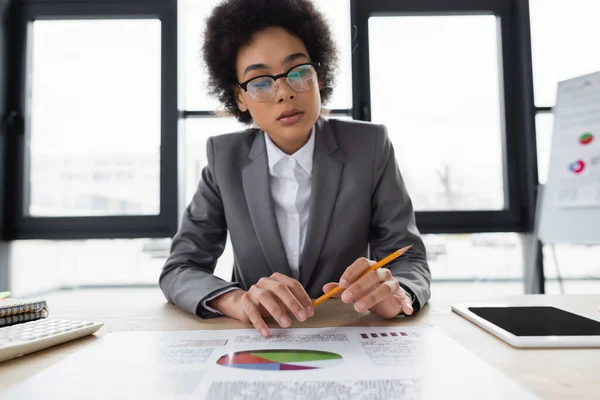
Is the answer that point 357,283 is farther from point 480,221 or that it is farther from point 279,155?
point 480,221

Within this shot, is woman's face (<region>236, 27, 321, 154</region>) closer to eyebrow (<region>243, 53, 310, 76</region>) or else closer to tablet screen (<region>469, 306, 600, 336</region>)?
eyebrow (<region>243, 53, 310, 76</region>)

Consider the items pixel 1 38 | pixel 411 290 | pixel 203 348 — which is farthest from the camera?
pixel 1 38

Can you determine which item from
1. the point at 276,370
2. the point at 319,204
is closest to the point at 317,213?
the point at 319,204

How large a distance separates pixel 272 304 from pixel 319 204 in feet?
1.60

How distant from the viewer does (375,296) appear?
2.29ft

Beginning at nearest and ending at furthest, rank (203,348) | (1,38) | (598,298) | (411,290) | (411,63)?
(203,348) → (411,290) → (598,298) → (1,38) → (411,63)

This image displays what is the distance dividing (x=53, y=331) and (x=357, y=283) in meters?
0.48

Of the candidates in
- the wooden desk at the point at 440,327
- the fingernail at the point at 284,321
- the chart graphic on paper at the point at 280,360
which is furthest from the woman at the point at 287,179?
the chart graphic on paper at the point at 280,360

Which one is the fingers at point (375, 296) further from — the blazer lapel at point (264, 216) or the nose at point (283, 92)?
the nose at point (283, 92)

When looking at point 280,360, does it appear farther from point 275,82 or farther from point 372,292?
point 275,82

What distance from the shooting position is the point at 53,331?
60 cm

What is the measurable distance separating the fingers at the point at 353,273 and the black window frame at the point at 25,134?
173cm

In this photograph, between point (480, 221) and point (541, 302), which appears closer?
point (541, 302)

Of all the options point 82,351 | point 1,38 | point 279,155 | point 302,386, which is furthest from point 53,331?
point 1,38
